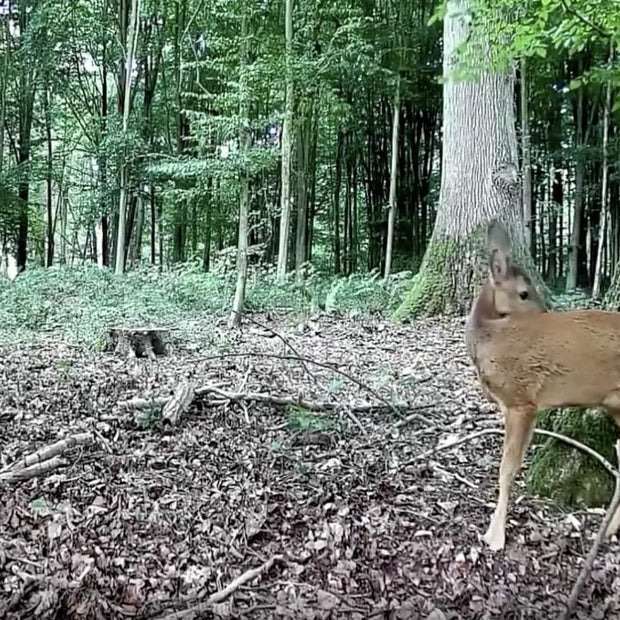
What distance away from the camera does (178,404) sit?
3.81m

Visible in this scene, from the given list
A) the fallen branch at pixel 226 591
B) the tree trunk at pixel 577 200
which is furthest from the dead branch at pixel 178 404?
the tree trunk at pixel 577 200

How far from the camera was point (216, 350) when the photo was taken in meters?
6.15

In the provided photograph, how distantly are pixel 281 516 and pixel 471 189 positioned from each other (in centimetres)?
591

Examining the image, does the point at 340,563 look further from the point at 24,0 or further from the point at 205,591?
the point at 24,0

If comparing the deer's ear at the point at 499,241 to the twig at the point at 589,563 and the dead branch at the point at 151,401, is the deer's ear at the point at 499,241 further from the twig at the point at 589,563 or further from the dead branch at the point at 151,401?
the dead branch at the point at 151,401

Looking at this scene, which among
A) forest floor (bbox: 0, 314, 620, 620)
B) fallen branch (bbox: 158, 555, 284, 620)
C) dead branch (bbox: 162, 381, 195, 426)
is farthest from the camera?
dead branch (bbox: 162, 381, 195, 426)

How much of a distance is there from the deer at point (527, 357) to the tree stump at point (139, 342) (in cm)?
409

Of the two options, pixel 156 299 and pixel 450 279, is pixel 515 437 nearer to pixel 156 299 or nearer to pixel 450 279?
pixel 450 279

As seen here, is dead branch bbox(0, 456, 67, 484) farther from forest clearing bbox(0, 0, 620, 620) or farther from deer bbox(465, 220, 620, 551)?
deer bbox(465, 220, 620, 551)

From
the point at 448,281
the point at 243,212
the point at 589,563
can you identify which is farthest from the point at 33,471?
the point at 448,281

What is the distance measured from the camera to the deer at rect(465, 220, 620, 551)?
220cm

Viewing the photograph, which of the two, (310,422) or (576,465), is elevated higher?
(576,465)

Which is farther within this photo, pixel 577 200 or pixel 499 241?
pixel 577 200

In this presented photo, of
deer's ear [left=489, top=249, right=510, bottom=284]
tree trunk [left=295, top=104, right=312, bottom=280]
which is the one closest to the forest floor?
deer's ear [left=489, top=249, right=510, bottom=284]
